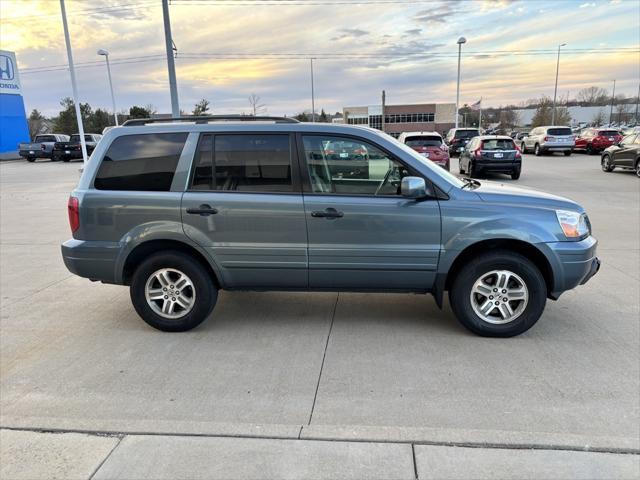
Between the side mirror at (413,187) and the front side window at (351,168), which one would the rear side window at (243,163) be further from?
the side mirror at (413,187)

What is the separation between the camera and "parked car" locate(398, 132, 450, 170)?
54.2ft

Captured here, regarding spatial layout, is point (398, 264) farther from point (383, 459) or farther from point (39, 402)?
point (39, 402)

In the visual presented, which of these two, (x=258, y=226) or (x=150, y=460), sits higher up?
(x=258, y=226)

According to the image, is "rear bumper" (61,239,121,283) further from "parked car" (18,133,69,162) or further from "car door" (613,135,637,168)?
"parked car" (18,133,69,162)

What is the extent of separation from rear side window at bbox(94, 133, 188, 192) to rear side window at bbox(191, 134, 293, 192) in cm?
25

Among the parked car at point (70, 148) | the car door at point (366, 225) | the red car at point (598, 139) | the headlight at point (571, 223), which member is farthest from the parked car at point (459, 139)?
the car door at point (366, 225)

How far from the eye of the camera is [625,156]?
18.1 m

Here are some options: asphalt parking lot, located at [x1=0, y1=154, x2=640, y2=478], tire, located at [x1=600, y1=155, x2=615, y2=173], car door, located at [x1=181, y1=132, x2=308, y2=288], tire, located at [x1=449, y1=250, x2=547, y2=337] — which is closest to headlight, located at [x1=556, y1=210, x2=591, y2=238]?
tire, located at [x1=449, y1=250, x2=547, y2=337]

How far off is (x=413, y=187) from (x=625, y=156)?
18234 mm

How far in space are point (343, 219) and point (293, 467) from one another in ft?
6.88

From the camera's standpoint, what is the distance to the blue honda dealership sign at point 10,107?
121 ft

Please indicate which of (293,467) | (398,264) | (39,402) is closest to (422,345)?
(398,264)

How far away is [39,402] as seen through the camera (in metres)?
3.29

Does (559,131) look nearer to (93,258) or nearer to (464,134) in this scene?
(464,134)
